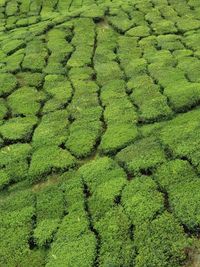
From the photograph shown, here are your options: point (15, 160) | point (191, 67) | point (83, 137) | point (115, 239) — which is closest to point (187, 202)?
Result: point (115, 239)

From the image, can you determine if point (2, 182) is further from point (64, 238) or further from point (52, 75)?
point (52, 75)

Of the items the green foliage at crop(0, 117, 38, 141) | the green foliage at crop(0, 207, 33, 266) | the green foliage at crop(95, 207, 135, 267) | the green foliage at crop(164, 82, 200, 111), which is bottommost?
the green foliage at crop(0, 207, 33, 266)

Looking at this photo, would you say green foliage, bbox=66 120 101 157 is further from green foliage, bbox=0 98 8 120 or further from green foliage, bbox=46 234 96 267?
green foliage, bbox=46 234 96 267

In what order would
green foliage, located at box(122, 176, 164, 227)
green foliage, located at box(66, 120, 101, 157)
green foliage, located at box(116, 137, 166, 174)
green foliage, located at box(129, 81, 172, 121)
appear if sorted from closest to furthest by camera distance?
green foliage, located at box(122, 176, 164, 227)
green foliage, located at box(116, 137, 166, 174)
green foliage, located at box(66, 120, 101, 157)
green foliage, located at box(129, 81, 172, 121)

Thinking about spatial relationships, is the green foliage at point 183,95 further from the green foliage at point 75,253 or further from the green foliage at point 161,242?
the green foliage at point 75,253

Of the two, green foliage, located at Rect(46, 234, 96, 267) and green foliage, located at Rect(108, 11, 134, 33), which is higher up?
green foliage, located at Rect(108, 11, 134, 33)

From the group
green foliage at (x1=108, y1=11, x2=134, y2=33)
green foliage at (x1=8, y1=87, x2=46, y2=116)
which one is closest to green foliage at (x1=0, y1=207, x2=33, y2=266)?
green foliage at (x1=8, y1=87, x2=46, y2=116)

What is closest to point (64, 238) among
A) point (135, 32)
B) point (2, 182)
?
point (2, 182)

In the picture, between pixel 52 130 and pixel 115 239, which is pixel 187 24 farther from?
pixel 115 239
